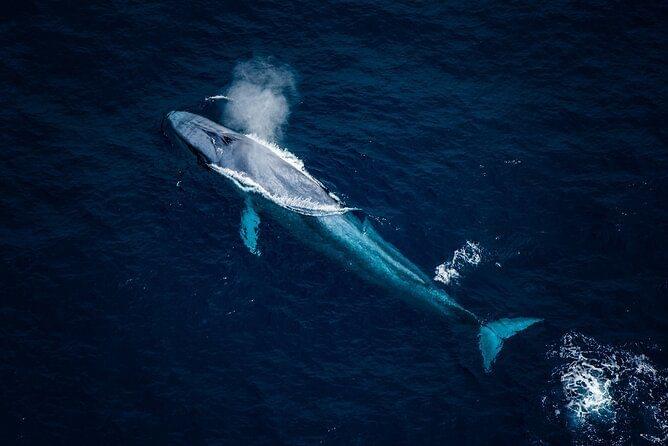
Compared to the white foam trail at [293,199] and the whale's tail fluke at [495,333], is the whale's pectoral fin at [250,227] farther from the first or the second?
the whale's tail fluke at [495,333]

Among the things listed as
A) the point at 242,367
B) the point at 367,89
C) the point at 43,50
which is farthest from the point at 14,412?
the point at 367,89

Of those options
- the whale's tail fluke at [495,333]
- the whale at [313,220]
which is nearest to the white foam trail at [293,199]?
the whale at [313,220]

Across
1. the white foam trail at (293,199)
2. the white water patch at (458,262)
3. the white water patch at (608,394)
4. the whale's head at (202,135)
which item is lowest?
the white water patch at (608,394)

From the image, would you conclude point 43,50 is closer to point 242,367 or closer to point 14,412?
point 14,412

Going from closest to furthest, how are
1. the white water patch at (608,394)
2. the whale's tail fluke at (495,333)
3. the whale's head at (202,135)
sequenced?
1. the white water patch at (608,394)
2. the whale's tail fluke at (495,333)
3. the whale's head at (202,135)

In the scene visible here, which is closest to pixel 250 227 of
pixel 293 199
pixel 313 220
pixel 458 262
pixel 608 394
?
pixel 293 199

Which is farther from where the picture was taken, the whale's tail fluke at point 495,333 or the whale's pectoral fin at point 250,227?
the whale's pectoral fin at point 250,227
